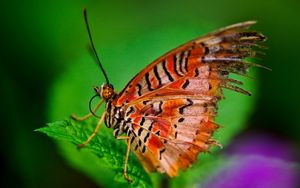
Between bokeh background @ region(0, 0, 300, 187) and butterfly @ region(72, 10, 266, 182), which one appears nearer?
butterfly @ region(72, 10, 266, 182)

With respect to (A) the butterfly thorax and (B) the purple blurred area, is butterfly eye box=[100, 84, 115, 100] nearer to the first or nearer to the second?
(A) the butterfly thorax

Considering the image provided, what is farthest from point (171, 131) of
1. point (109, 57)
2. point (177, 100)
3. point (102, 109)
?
point (109, 57)

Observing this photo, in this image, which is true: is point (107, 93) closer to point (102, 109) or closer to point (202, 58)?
point (202, 58)

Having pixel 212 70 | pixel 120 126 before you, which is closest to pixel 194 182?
pixel 120 126

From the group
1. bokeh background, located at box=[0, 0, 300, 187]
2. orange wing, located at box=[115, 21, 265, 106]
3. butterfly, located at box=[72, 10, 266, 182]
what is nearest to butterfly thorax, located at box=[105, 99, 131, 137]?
butterfly, located at box=[72, 10, 266, 182]

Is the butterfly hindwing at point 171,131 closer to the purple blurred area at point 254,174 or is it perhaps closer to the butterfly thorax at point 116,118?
the butterfly thorax at point 116,118

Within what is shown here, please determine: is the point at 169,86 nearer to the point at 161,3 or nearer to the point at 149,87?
the point at 149,87

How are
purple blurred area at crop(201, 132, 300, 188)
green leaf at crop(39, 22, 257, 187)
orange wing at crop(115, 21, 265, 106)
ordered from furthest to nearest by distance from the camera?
purple blurred area at crop(201, 132, 300, 188) < green leaf at crop(39, 22, 257, 187) < orange wing at crop(115, 21, 265, 106)
